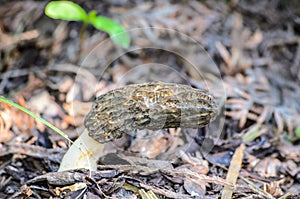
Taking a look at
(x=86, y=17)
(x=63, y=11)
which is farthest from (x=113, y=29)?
(x=63, y=11)

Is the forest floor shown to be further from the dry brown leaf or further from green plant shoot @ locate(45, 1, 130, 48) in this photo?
green plant shoot @ locate(45, 1, 130, 48)

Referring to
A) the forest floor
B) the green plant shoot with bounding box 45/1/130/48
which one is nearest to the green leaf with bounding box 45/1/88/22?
the green plant shoot with bounding box 45/1/130/48

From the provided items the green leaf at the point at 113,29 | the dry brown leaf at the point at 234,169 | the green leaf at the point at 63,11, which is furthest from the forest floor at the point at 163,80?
the green leaf at the point at 63,11

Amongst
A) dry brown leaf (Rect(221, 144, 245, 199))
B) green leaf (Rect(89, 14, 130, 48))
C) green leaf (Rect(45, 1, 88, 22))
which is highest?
green leaf (Rect(45, 1, 88, 22))

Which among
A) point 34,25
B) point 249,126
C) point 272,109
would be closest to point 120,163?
point 249,126

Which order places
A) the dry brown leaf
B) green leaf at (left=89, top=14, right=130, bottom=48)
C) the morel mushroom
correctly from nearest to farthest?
the morel mushroom, the dry brown leaf, green leaf at (left=89, top=14, right=130, bottom=48)

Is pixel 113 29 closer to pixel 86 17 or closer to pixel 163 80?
pixel 86 17
